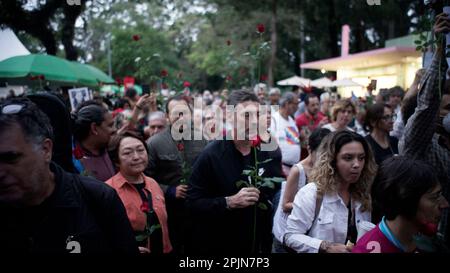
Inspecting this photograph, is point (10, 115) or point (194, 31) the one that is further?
point (194, 31)

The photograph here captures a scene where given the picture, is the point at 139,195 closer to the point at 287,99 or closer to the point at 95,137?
the point at 95,137

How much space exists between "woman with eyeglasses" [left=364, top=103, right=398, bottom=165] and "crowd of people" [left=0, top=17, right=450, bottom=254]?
0.6 inches

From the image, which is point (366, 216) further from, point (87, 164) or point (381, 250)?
point (87, 164)

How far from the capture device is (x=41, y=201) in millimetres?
1883

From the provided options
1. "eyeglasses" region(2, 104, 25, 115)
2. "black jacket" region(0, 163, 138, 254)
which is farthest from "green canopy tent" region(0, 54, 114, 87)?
"black jacket" region(0, 163, 138, 254)

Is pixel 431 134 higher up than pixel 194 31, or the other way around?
pixel 194 31

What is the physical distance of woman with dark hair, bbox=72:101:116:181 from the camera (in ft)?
11.7

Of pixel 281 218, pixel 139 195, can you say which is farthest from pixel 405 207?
pixel 139 195

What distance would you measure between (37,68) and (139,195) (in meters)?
5.14

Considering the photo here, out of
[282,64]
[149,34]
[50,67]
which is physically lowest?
[50,67]

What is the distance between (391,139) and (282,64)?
1069 inches

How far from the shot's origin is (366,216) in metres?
2.73

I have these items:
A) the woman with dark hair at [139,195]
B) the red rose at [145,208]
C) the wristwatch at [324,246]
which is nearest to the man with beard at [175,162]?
the woman with dark hair at [139,195]

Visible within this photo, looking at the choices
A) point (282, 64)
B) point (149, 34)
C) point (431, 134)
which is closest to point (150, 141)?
point (431, 134)
